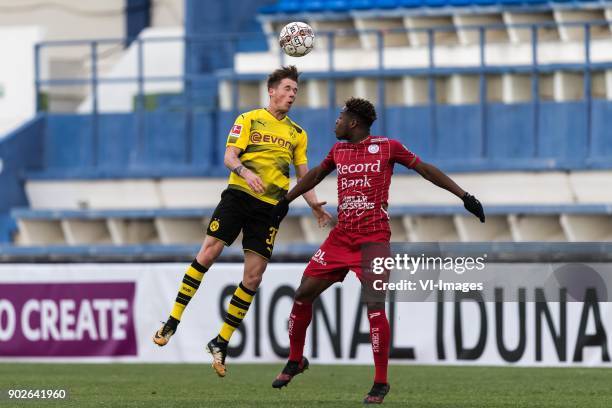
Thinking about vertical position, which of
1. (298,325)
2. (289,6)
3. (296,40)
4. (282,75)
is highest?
(289,6)

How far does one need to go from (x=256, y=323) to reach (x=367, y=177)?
588 centimetres

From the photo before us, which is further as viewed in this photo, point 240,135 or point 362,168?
point 240,135

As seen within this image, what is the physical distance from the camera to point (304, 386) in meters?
13.2

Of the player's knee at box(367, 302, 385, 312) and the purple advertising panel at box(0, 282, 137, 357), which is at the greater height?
the player's knee at box(367, 302, 385, 312)

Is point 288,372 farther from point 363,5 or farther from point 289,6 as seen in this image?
point 289,6

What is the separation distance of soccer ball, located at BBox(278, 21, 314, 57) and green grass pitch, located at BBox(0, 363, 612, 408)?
265 cm

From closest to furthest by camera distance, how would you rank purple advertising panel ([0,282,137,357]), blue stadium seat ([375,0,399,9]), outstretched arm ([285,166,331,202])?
outstretched arm ([285,166,331,202]) < purple advertising panel ([0,282,137,357]) < blue stadium seat ([375,0,399,9])

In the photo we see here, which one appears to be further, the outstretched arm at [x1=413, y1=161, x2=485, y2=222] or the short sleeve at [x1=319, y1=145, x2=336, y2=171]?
the short sleeve at [x1=319, y1=145, x2=336, y2=171]

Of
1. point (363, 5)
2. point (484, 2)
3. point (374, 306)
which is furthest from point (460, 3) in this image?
point (374, 306)

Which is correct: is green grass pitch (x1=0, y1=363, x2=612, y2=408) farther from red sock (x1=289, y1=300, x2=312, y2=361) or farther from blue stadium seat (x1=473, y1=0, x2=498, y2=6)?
blue stadium seat (x1=473, y1=0, x2=498, y2=6)

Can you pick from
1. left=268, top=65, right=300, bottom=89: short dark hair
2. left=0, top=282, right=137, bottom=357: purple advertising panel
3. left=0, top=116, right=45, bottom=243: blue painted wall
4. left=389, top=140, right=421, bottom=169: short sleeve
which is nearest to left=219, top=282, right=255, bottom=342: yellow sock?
left=268, top=65, right=300, bottom=89: short dark hair

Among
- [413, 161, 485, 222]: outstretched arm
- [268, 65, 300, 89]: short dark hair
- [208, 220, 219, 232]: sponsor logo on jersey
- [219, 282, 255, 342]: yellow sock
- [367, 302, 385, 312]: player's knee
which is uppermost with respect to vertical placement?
[268, 65, 300, 89]: short dark hair

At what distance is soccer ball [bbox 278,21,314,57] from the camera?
501 inches

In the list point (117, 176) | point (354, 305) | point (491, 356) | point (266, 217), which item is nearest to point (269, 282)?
point (354, 305)
